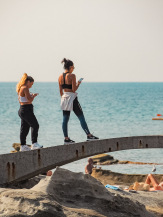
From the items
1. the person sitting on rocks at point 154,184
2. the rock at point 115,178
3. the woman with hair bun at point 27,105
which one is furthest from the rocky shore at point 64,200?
the rock at point 115,178

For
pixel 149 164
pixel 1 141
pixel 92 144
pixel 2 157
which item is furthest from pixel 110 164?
pixel 2 157

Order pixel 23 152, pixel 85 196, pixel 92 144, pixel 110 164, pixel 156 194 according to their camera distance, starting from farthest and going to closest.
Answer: pixel 110 164, pixel 156 194, pixel 92 144, pixel 23 152, pixel 85 196

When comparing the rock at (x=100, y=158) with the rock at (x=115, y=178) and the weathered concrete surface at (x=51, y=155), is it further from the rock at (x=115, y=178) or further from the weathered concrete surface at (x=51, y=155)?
the weathered concrete surface at (x=51, y=155)

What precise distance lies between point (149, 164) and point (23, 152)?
70.4 feet

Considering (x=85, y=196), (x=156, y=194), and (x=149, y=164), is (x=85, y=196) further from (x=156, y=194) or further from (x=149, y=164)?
(x=149, y=164)

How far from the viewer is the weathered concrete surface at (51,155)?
33.1ft

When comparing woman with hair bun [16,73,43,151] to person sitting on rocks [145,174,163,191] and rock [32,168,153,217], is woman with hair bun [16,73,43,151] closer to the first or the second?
rock [32,168,153,217]

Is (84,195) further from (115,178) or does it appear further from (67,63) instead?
(115,178)

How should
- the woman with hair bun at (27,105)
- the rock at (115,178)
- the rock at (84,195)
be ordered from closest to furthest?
1. the rock at (84,195)
2. the woman with hair bun at (27,105)
3. the rock at (115,178)

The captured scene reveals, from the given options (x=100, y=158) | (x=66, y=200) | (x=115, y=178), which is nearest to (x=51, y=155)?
(x=66, y=200)

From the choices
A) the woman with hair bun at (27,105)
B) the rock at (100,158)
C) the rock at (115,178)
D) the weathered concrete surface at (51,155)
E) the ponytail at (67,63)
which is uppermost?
the ponytail at (67,63)

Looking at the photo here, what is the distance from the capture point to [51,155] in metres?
10.9

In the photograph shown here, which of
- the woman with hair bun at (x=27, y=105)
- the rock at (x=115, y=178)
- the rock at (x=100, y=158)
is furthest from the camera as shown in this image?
the rock at (x=100, y=158)

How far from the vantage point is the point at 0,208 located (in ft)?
26.6
